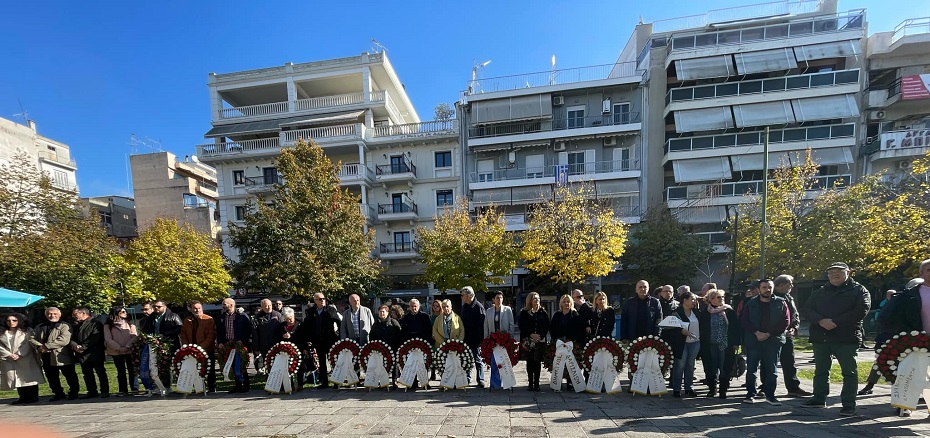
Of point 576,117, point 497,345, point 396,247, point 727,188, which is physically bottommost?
point 497,345

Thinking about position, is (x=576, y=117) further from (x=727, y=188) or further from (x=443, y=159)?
(x=727, y=188)

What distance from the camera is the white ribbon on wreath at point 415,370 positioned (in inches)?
242

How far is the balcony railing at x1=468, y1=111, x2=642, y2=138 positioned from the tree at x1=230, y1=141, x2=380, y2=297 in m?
11.3

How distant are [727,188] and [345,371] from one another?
22470 mm

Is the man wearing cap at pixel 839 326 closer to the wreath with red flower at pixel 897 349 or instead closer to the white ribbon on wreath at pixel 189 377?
the wreath with red flower at pixel 897 349

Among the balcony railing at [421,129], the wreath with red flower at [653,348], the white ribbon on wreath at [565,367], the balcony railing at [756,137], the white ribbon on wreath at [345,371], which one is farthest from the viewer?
the balcony railing at [421,129]

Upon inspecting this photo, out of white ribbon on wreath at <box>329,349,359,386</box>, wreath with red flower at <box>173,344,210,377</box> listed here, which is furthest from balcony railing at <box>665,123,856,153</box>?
wreath with red flower at <box>173,344,210,377</box>

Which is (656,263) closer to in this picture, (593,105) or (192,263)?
(593,105)

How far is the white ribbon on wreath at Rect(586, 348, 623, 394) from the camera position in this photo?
5.61 m

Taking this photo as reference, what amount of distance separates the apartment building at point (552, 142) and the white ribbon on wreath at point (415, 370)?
49.0 ft

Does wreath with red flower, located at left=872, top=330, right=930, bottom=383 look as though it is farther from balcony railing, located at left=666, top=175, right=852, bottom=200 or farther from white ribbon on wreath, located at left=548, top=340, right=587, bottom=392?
balcony railing, located at left=666, top=175, right=852, bottom=200

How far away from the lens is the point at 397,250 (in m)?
22.2

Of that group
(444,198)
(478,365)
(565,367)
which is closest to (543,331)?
(565,367)

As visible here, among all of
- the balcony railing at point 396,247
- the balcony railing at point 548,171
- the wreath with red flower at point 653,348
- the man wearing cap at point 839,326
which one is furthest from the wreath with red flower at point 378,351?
the balcony railing at point 548,171
